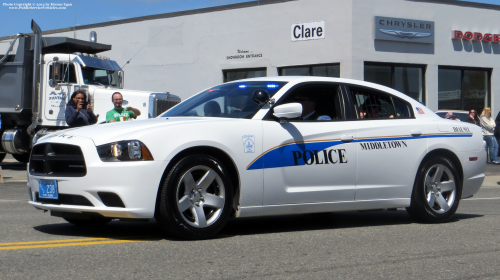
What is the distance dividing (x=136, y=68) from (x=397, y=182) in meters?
24.0

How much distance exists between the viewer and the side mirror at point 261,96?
6.54 metres

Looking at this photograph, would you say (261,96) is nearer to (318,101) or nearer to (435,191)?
(318,101)

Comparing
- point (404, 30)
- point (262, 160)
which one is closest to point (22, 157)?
point (404, 30)

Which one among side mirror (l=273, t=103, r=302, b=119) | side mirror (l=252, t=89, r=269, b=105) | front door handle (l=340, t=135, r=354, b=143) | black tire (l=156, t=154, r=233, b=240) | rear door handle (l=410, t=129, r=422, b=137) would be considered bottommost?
black tire (l=156, t=154, r=233, b=240)

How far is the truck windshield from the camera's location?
54.3 ft

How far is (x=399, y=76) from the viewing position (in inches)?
1002

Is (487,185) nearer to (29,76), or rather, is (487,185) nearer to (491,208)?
(491,208)

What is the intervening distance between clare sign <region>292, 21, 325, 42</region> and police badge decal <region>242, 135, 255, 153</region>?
18.6 m

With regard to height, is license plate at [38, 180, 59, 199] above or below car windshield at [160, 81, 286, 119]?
below

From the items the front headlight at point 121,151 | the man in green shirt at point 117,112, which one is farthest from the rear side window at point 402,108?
the man in green shirt at point 117,112

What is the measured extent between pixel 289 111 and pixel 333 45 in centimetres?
1823

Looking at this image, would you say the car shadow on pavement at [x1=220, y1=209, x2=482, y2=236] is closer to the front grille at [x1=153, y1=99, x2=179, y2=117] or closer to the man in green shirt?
the man in green shirt

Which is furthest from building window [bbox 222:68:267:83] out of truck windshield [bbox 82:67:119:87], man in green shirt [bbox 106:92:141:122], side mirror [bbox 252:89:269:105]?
side mirror [bbox 252:89:269:105]

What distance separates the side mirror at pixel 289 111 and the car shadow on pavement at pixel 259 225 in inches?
47.6
